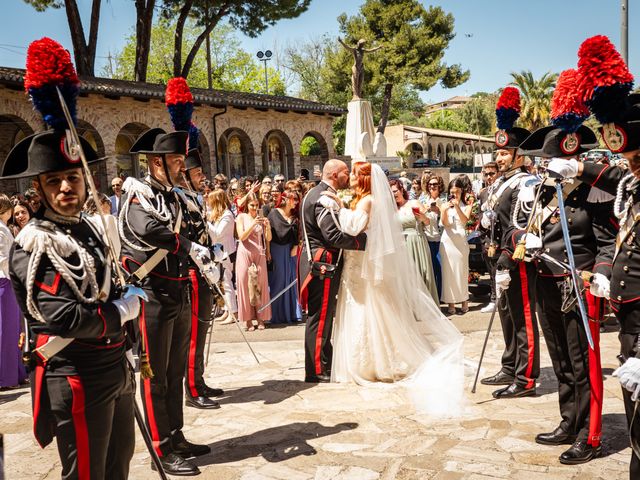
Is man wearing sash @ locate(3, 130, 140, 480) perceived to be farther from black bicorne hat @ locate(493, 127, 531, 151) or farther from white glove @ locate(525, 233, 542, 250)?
black bicorne hat @ locate(493, 127, 531, 151)

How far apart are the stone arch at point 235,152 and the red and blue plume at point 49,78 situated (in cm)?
2164

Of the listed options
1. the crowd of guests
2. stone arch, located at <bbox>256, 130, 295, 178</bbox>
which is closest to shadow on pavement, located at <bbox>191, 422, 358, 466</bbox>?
the crowd of guests

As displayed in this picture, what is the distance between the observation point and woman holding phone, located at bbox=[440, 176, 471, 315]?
31.6ft

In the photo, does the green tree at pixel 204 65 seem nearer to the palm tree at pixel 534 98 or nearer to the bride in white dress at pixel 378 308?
the palm tree at pixel 534 98

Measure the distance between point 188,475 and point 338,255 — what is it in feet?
8.96

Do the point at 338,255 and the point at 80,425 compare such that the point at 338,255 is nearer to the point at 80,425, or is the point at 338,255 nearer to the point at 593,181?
the point at 593,181

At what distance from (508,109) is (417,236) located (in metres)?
3.82

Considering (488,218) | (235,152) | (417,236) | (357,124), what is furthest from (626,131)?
(235,152)

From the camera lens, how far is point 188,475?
427cm

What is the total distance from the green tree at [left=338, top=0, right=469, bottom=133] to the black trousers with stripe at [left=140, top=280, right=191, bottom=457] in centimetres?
3173

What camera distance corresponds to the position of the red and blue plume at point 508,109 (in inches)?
236

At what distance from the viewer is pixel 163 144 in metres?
4.55

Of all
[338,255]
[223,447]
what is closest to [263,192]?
[338,255]

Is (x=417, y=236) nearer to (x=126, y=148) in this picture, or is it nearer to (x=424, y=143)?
(x=126, y=148)
